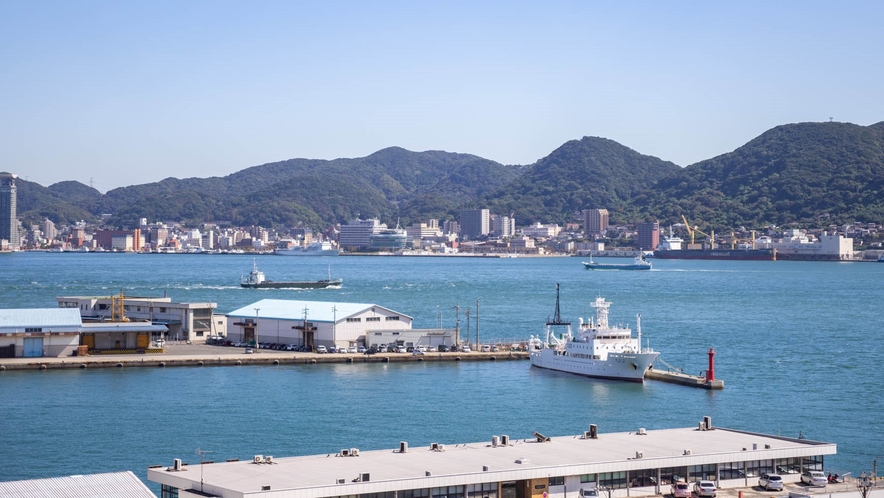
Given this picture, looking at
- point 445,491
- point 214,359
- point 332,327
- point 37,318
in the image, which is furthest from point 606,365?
point 445,491

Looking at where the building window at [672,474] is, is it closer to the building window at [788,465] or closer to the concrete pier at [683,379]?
the building window at [788,465]

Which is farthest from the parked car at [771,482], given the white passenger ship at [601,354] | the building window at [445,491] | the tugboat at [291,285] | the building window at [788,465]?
the tugboat at [291,285]

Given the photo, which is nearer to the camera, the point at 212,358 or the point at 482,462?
the point at 482,462

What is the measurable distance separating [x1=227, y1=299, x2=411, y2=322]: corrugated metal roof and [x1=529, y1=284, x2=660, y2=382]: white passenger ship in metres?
6.98

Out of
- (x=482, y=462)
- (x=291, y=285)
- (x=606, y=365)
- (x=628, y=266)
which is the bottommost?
(x=606, y=365)

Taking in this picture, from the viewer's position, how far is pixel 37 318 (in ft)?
134

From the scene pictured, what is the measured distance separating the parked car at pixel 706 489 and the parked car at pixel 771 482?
1.04m

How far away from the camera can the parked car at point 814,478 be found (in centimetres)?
1895

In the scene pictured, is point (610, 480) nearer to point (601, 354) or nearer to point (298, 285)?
point (601, 354)

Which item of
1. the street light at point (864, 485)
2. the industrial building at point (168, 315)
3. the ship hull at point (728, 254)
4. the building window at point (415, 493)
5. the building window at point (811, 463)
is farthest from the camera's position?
the ship hull at point (728, 254)

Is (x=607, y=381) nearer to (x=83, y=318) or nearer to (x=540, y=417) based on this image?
(x=540, y=417)

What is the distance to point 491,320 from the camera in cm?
6334

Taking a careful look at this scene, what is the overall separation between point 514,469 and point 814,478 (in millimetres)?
4985

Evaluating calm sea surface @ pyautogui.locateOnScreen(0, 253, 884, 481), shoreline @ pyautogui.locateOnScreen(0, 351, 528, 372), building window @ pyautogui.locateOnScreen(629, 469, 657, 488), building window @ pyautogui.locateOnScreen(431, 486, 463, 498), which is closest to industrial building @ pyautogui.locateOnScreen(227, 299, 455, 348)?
shoreline @ pyautogui.locateOnScreen(0, 351, 528, 372)
